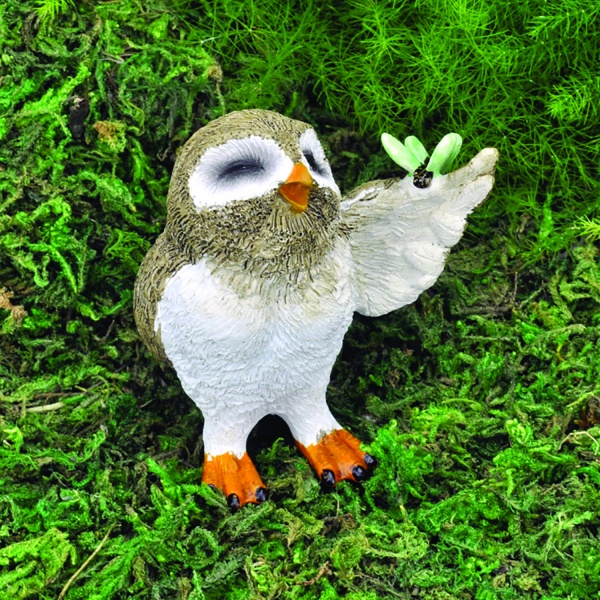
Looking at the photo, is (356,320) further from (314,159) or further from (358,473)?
(314,159)

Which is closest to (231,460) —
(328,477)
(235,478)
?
(235,478)

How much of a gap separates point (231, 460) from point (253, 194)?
0.43 m

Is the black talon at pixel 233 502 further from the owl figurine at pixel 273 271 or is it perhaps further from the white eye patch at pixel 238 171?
the white eye patch at pixel 238 171

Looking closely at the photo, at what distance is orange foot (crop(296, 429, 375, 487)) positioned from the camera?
1.10 m

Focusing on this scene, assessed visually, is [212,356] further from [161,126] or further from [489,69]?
[489,69]

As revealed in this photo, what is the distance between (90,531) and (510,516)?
1.86 feet

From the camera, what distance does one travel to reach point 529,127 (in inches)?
48.4

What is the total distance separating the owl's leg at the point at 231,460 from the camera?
1.07 m

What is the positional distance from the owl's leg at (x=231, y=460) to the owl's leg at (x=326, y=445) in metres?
0.07

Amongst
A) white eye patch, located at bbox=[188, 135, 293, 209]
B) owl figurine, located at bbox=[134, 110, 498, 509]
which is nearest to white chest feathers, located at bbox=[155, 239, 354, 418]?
owl figurine, located at bbox=[134, 110, 498, 509]

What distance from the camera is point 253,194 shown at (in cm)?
87

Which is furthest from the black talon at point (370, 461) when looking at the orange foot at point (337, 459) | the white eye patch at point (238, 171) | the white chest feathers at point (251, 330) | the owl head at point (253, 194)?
the white eye patch at point (238, 171)

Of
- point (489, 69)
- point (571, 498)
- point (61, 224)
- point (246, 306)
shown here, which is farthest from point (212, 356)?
point (489, 69)

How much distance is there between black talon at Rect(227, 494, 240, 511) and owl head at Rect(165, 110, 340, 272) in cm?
34
